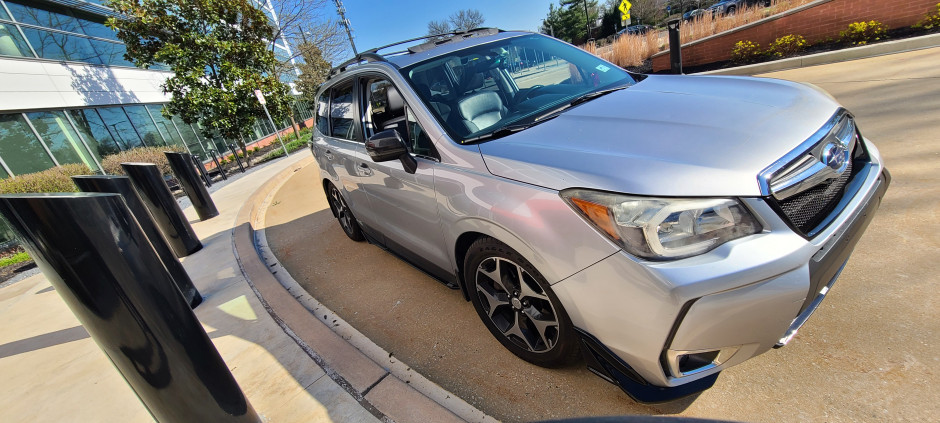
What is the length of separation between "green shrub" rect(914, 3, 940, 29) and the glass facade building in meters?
19.1

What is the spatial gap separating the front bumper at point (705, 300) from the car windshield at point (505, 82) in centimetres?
108

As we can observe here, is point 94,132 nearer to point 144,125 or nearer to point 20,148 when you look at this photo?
point 144,125

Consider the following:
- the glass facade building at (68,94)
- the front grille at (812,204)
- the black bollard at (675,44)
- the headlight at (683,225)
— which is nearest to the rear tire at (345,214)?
the headlight at (683,225)

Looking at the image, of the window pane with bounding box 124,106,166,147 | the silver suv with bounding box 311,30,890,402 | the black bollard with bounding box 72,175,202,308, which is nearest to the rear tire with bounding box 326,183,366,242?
the black bollard with bounding box 72,175,202,308

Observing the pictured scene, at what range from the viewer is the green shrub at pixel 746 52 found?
415 inches

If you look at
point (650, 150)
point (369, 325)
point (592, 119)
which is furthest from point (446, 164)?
point (369, 325)

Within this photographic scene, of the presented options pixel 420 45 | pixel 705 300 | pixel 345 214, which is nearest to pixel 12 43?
pixel 345 214

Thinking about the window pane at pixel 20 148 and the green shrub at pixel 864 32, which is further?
the window pane at pixel 20 148

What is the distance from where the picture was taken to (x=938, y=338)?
189cm

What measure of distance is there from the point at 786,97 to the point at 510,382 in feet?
6.76

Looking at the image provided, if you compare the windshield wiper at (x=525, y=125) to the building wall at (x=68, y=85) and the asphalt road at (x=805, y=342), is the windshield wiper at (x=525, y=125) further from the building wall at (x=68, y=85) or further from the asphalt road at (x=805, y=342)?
the building wall at (x=68, y=85)

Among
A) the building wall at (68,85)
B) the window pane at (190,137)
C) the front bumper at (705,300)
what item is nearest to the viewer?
the front bumper at (705,300)

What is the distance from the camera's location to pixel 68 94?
12.4 m

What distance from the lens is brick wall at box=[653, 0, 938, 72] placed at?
8.75 m
